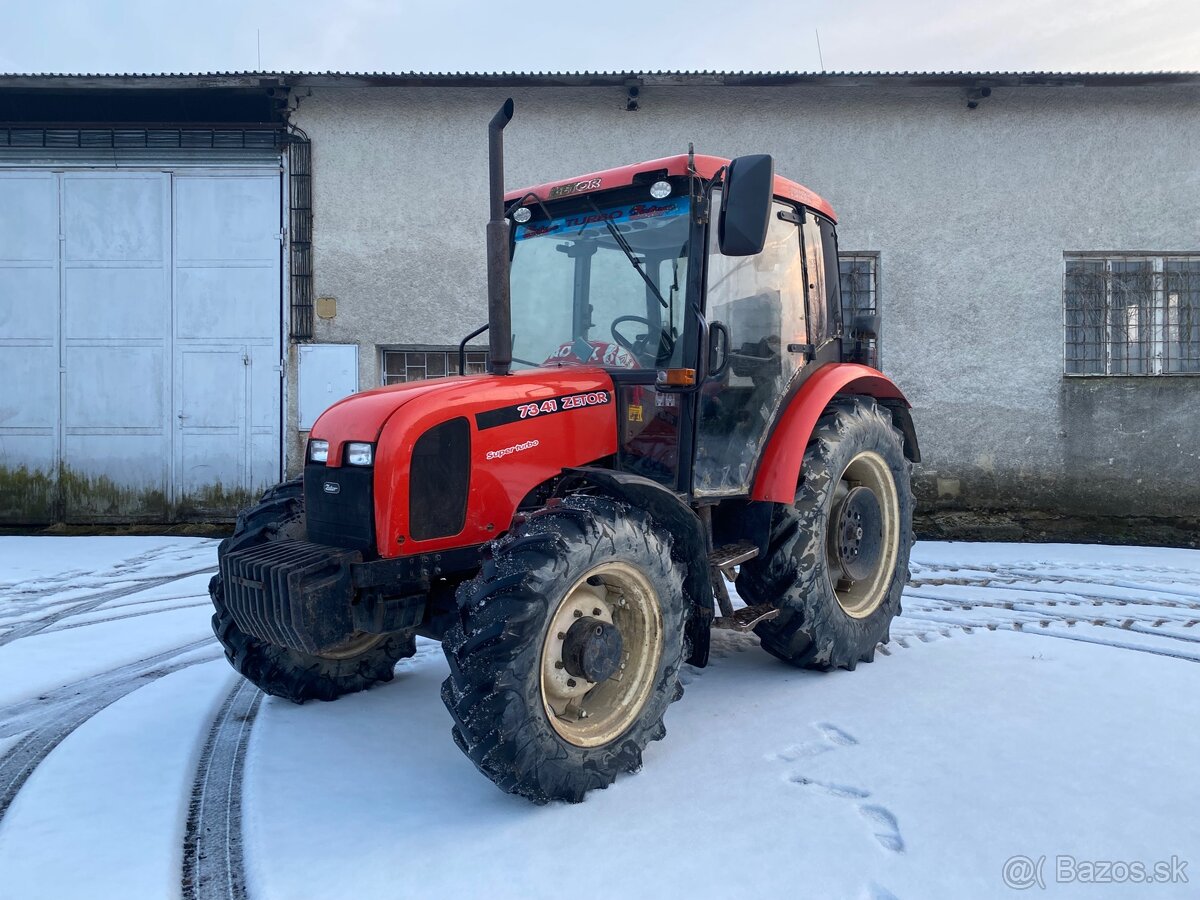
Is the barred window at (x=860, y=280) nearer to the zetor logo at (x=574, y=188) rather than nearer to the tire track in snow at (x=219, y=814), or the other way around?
the zetor logo at (x=574, y=188)

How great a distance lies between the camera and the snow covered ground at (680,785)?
88.0 inches

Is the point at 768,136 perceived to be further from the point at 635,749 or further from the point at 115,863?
the point at 115,863

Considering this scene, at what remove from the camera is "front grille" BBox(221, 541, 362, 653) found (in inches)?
106

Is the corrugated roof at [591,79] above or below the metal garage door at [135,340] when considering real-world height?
above

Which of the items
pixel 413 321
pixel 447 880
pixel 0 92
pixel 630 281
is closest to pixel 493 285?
pixel 630 281

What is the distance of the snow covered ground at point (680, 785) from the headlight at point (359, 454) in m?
1.04

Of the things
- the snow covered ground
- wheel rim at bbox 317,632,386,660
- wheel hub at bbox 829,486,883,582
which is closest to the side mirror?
wheel hub at bbox 829,486,883,582

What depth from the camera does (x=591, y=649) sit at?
2.74 metres

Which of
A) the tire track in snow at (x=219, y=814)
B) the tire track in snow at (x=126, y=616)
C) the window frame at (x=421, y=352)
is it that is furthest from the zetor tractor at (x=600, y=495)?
the window frame at (x=421, y=352)

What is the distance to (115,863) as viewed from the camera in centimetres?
230

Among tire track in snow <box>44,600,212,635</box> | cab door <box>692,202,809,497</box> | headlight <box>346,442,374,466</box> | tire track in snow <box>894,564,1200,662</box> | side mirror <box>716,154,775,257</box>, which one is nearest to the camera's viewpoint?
headlight <box>346,442,374,466</box>

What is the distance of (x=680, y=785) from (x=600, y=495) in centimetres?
100

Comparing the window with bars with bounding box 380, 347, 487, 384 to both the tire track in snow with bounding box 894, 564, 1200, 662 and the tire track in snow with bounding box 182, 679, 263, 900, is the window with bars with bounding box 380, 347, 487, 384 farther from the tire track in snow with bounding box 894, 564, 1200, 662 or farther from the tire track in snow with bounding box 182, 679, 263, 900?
the tire track in snow with bounding box 182, 679, 263, 900

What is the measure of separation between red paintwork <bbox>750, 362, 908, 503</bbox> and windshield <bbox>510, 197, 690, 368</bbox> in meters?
0.68
